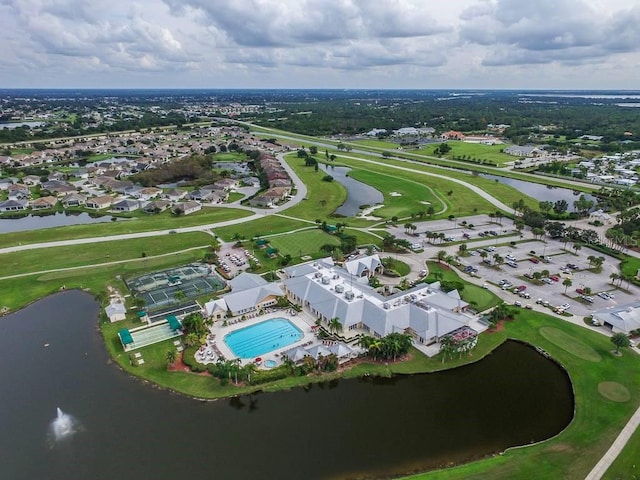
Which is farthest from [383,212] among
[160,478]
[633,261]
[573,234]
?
[160,478]

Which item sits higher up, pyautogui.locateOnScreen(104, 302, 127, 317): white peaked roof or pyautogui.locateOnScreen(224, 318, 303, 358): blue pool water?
pyautogui.locateOnScreen(104, 302, 127, 317): white peaked roof

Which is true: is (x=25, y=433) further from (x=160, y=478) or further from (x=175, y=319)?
(x=175, y=319)

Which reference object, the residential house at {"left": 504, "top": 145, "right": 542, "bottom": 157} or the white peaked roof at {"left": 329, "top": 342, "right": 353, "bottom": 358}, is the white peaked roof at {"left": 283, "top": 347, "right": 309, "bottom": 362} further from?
the residential house at {"left": 504, "top": 145, "right": 542, "bottom": 157}

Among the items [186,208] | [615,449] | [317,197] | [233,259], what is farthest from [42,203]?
[615,449]

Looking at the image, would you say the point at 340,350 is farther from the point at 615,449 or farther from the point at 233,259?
the point at 233,259

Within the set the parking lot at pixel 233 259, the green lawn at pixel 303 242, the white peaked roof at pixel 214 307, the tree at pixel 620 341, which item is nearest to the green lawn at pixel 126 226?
the parking lot at pixel 233 259

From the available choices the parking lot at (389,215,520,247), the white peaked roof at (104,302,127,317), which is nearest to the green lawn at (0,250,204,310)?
the white peaked roof at (104,302,127,317)
